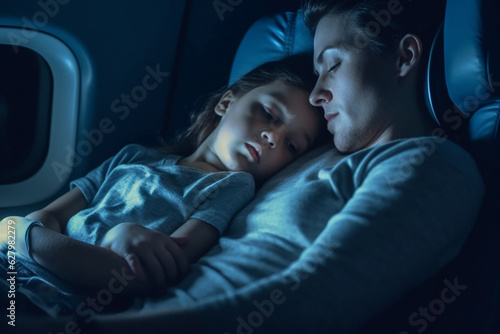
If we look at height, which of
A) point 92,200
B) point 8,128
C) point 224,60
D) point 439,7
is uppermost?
point 439,7

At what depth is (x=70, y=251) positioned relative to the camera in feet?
2.60

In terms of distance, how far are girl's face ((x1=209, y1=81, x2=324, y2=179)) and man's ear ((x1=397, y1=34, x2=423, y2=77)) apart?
230mm

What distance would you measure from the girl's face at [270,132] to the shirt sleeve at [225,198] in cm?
6

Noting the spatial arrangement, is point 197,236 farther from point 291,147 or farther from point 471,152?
point 471,152

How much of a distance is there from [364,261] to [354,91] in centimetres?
39

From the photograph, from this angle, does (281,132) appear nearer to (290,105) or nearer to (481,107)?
(290,105)

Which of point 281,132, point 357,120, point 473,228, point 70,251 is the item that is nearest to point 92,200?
point 70,251

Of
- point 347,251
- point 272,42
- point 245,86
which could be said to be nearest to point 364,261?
point 347,251

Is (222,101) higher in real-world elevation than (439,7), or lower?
lower

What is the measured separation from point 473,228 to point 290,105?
18.5 inches

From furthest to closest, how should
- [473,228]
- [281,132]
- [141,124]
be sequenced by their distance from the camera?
[141,124]
[281,132]
[473,228]

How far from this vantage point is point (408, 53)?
0.93 m

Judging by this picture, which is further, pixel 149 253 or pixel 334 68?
pixel 334 68

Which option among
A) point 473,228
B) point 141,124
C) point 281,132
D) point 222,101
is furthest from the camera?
point 141,124
